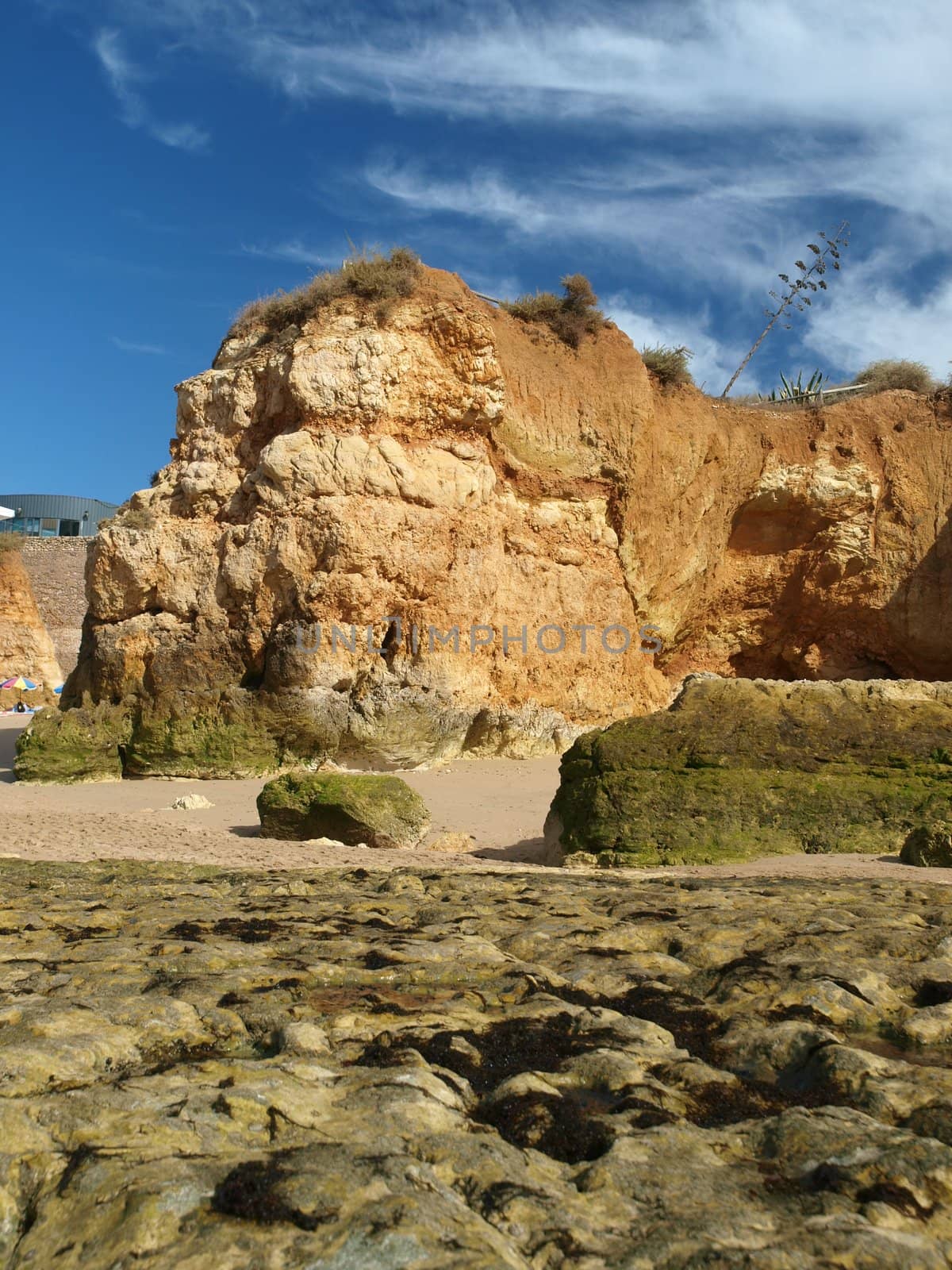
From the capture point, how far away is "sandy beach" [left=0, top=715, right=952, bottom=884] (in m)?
6.69

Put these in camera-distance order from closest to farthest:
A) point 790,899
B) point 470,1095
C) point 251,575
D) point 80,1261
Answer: point 80,1261, point 470,1095, point 790,899, point 251,575

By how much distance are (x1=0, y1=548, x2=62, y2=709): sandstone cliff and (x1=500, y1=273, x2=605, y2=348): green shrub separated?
23.3 meters

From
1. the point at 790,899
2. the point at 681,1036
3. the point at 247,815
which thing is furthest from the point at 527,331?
the point at 681,1036

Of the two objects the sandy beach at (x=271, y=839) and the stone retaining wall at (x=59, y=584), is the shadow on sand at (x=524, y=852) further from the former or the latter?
the stone retaining wall at (x=59, y=584)

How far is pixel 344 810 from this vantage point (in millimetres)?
9219

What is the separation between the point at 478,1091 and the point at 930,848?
5.29 metres

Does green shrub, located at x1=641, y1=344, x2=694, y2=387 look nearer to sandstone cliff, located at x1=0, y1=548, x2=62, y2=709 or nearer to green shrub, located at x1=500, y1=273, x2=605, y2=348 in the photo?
green shrub, located at x1=500, y1=273, x2=605, y2=348

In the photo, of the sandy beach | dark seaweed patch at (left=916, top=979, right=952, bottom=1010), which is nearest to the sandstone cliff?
the sandy beach

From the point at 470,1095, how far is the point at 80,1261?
836mm

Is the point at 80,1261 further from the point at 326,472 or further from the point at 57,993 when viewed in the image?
the point at 326,472

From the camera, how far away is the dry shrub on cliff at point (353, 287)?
16438 mm

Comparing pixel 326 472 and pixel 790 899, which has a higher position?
pixel 326 472

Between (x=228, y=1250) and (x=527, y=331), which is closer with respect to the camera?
(x=228, y=1250)

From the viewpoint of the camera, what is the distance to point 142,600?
629 inches
